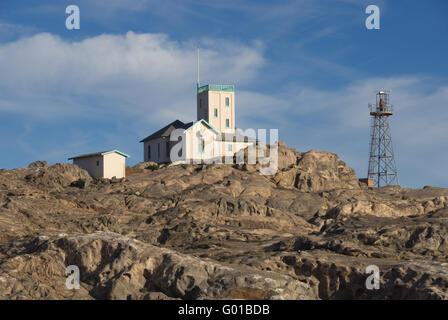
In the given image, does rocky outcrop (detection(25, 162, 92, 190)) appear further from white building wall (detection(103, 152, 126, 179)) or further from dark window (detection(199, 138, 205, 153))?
dark window (detection(199, 138, 205, 153))

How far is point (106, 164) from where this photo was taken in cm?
6125

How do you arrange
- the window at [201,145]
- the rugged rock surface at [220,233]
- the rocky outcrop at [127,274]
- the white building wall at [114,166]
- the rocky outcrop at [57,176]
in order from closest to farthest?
the rocky outcrop at [127,274] → the rugged rock surface at [220,233] → the rocky outcrop at [57,176] → the white building wall at [114,166] → the window at [201,145]

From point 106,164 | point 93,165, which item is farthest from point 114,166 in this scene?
point 93,165

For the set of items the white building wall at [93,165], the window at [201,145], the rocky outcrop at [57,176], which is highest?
the window at [201,145]

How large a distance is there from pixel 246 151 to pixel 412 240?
2986 cm

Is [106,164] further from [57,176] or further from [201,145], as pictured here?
[201,145]

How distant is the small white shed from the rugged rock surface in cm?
151

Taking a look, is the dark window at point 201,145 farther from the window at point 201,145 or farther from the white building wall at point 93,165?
the white building wall at point 93,165

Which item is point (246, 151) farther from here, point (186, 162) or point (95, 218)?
point (95, 218)

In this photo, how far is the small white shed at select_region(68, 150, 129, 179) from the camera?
61.3 meters

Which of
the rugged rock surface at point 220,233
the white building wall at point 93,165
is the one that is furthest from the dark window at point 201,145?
the white building wall at point 93,165

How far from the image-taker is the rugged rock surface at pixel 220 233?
30438mm

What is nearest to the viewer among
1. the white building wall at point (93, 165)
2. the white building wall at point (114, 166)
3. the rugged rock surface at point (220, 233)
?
the rugged rock surface at point (220, 233)

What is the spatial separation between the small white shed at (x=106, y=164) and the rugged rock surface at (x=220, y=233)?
1.51 metres
